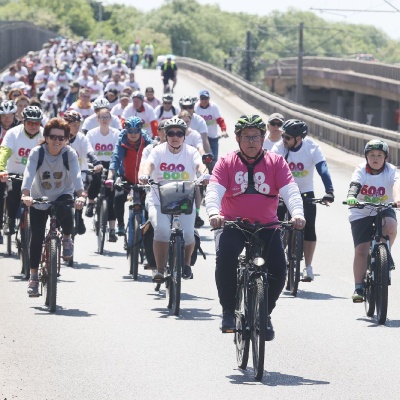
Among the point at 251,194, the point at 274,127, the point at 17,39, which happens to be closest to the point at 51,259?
the point at 251,194

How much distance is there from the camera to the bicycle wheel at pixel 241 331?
32.1ft

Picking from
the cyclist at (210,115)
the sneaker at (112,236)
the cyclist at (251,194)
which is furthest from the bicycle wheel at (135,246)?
the cyclist at (210,115)

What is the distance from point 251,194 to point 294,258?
14.5 ft

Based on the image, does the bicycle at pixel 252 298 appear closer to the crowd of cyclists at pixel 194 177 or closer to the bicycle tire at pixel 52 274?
the crowd of cyclists at pixel 194 177

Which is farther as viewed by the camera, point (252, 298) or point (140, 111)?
point (140, 111)

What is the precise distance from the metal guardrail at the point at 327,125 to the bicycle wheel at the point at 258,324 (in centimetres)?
2123

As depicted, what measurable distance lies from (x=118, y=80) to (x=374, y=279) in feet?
82.8

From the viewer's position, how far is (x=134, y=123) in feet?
52.5

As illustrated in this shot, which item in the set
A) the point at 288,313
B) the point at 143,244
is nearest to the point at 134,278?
the point at 143,244

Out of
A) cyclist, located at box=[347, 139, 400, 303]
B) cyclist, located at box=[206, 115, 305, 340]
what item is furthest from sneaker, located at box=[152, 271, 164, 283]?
cyclist, located at box=[206, 115, 305, 340]

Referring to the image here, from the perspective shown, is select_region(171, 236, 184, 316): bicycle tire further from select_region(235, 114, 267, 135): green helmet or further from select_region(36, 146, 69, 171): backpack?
select_region(235, 114, 267, 135): green helmet

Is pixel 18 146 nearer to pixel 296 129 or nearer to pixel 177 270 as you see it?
pixel 296 129

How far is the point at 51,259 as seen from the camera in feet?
42.0

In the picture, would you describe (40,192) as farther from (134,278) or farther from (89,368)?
Answer: (89,368)
